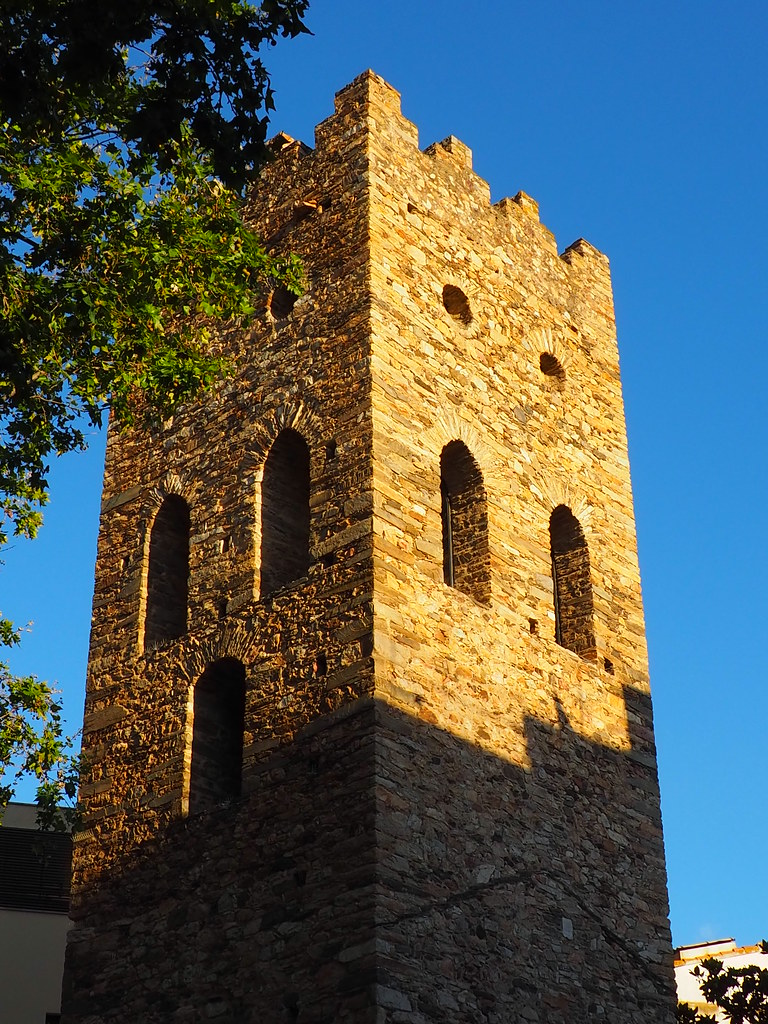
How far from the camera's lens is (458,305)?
17.5 metres

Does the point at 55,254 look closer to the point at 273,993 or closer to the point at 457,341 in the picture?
the point at 457,341

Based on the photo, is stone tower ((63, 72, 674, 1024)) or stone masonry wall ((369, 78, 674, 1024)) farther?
stone masonry wall ((369, 78, 674, 1024))

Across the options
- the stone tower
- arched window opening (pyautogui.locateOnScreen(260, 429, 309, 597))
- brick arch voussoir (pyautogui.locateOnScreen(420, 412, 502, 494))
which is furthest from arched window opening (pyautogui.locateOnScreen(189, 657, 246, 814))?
brick arch voussoir (pyautogui.locateOnScreen(420, 412, 502, 494))

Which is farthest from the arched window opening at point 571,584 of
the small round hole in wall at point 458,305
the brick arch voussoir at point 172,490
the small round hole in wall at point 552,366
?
the brick arch voussoir at point 172,490

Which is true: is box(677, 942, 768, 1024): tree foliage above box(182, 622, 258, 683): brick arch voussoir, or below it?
below

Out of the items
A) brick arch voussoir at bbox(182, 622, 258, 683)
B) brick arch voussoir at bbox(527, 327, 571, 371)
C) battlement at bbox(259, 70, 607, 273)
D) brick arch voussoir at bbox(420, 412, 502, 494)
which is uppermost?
battlement at bbox(259, 70, 607, 273)

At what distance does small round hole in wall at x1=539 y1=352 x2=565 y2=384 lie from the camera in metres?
18.5

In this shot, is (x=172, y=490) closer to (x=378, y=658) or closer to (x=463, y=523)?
(x=463, y=523)

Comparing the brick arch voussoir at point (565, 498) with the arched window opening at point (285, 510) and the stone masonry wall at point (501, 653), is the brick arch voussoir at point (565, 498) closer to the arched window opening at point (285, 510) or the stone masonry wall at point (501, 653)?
the stone masonry wall at point (501, 653)

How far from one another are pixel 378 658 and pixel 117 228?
429 cm

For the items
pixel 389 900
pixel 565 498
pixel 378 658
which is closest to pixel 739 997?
pixel 565 498

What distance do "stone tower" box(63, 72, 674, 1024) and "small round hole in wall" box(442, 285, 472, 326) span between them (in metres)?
0.03

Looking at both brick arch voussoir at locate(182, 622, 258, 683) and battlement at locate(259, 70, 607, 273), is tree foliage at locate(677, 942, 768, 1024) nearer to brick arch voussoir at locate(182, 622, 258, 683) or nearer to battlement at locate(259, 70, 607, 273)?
brick arch voussoir at locate(182, 622, 258, 683)

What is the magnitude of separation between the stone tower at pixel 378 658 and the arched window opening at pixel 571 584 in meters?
0.04
